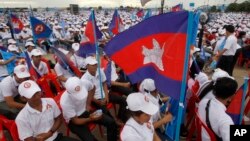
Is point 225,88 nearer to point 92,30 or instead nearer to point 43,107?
point 43,107

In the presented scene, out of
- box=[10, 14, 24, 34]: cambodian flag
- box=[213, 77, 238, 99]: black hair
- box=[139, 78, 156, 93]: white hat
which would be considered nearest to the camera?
box=[213, 77, 238, 99]: black hair

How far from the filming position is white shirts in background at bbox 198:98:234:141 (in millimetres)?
2401

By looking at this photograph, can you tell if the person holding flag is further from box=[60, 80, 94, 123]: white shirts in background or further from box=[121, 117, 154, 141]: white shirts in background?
box=[60, 80, 94, 123]: white shirts in background

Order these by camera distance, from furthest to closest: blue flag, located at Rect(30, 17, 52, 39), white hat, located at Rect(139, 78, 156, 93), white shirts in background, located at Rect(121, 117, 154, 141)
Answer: blue flag, located at Rect(30, 17, 52, 39)
white hat, located at Rect(139, 78, 156, 93)
white shirts in background, located at Rect(121, 117, 154, 141)

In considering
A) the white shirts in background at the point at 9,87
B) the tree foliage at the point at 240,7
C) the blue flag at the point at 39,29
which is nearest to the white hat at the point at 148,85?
the white shirts in background at the point at 9,87

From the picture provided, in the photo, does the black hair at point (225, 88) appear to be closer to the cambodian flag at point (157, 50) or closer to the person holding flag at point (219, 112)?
the person holding flag at point (219, 112)

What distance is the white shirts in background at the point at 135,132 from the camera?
7.34ft

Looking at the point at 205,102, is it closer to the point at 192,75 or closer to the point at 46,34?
the point at 192,75

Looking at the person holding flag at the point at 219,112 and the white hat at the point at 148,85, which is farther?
the white hat at the point at 148,85

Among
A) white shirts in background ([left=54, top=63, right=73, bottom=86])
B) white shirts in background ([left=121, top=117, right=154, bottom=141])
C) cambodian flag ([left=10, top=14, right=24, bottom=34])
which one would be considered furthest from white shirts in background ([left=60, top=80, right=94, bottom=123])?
cambodian flag ([left=10, top=14, right=24, bottom=34])

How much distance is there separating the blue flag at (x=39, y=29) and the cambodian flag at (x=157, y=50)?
5354mm

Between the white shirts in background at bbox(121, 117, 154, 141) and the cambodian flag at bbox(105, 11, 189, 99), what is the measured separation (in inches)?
17.1

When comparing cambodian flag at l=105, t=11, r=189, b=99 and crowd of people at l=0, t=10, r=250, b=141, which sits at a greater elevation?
cambodian flag at l=105, t=11, r=189, b=99

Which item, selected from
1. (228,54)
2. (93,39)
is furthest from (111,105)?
(228,54)
